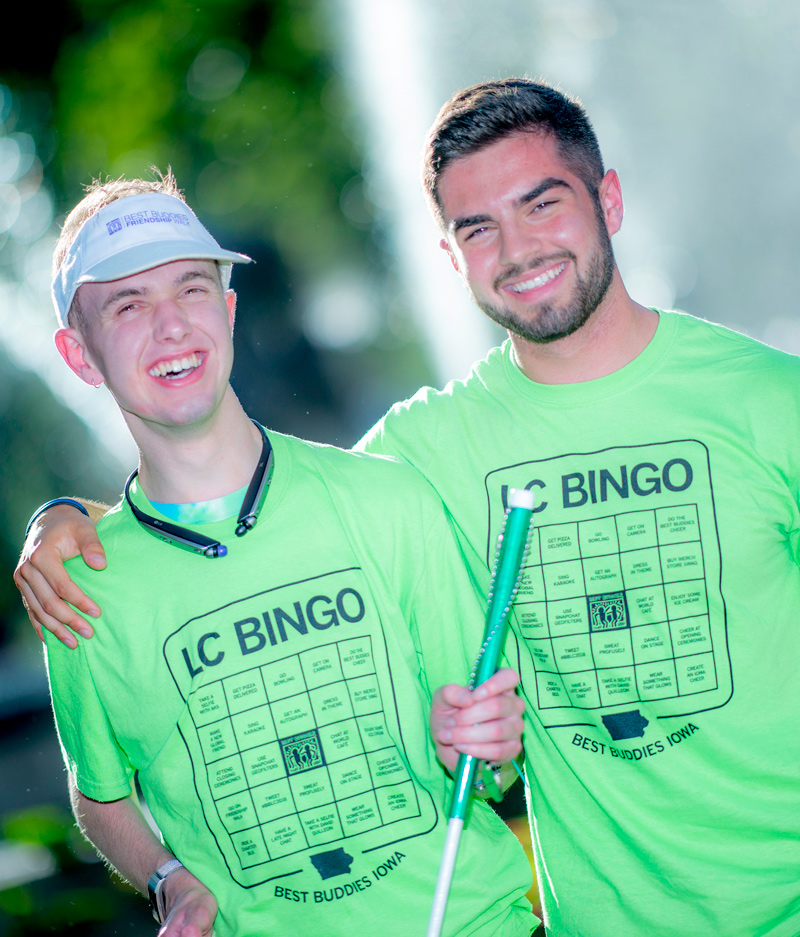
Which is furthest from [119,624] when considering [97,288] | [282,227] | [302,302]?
[282,227]

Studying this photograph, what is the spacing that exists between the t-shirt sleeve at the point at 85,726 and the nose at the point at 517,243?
1.36m

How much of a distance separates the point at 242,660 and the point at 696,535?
3.44 ft

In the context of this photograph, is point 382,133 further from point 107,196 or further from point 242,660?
point 242,660

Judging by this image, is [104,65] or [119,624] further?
[104,65]

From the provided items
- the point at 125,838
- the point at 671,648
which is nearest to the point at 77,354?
the point at 125,838

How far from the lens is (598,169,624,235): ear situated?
2.51 m

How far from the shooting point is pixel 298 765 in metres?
1.94

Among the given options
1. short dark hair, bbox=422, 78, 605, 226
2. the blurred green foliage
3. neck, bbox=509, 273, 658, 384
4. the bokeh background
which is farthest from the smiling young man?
the blurred green foliage

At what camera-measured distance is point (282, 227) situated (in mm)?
10320

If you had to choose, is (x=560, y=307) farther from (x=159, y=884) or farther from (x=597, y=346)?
(x=159, y=884)

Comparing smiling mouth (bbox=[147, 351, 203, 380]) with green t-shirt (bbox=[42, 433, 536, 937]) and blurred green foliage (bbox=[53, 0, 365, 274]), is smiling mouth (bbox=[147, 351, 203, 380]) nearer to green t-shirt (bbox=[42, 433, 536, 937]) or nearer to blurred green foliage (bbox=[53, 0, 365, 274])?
green t-shirt (bbox=[42, 433, 536, 937])

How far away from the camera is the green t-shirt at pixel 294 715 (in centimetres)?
192

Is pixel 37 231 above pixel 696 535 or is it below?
above

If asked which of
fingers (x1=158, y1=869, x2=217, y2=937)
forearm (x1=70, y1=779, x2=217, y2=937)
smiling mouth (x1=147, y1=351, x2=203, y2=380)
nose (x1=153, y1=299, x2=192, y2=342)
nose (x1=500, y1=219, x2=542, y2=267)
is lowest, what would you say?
fingers (x1=158, y1=869, x2=217, y2=937)
